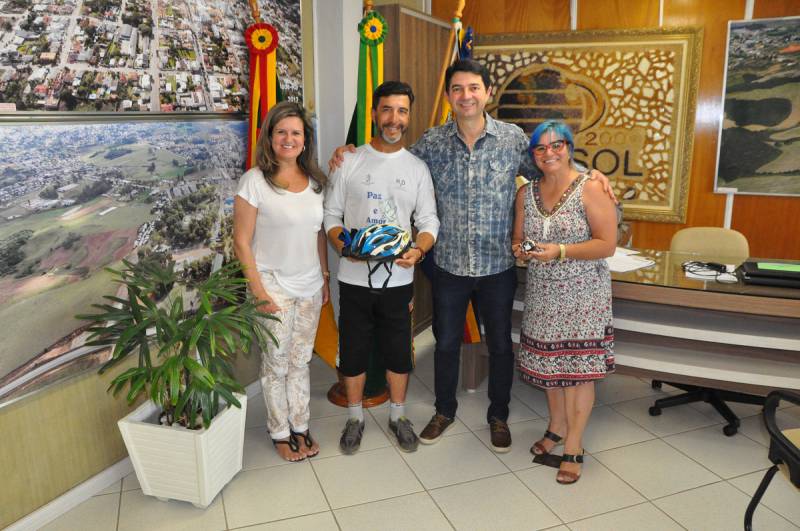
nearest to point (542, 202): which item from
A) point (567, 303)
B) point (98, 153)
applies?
point (567, 303)

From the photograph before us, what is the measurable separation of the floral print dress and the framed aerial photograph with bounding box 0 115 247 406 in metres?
1.56

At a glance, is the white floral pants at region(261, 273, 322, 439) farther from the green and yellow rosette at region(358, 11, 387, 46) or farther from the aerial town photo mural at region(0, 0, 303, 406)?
the green and yellow rosette at region(358, 11, 387, 46)

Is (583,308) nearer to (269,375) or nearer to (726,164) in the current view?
(269,375)

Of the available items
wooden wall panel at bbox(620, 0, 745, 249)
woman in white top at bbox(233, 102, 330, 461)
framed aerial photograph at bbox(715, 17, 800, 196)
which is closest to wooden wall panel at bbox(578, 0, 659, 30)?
wooden wall panel at bbox(620, 0, 745, 249)

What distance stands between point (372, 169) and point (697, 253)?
207 cm

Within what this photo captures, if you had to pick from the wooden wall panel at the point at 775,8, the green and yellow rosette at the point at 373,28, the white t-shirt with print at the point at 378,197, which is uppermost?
the wooden wall panel at the point at 775,8

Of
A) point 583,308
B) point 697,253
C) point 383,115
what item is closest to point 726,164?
point 697,253

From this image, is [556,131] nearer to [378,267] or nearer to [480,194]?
[480,194]

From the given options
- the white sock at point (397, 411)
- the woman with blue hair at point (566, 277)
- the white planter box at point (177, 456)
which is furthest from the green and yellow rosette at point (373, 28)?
the white planter box at point (177, 456)

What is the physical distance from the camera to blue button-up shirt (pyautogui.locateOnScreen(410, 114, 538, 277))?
8.62 feet

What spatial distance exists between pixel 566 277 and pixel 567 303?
109 mm

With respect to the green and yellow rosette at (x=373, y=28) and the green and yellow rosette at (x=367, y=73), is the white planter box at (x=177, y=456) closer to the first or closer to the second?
the green and yellow rosette at (x=367, y=73)

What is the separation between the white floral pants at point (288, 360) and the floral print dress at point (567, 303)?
39.3 inches

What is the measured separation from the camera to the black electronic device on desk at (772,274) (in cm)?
263
